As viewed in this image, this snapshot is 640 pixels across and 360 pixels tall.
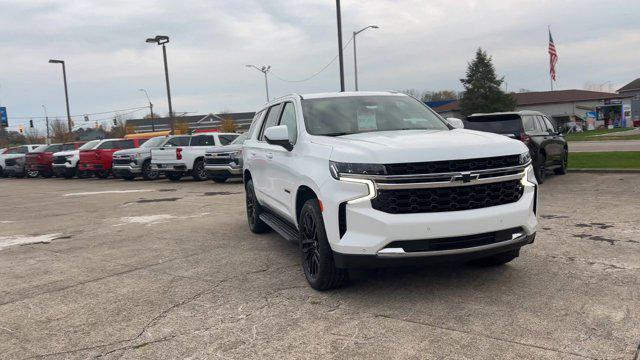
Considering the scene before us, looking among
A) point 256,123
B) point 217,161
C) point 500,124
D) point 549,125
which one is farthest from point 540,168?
point 217,161

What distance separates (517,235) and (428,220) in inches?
36.1

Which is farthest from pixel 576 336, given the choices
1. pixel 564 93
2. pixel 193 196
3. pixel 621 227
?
pixel 564 93

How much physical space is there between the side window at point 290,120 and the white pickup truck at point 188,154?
11944 millimetres

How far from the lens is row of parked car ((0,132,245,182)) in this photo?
53.4 feet

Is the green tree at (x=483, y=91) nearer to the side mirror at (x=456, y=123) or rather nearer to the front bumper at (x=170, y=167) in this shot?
the front bumper at (x=170, y=167)

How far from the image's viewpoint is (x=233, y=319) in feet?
13.7

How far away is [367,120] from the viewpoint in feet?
18.0

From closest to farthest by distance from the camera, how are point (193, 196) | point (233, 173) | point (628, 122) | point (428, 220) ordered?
point (428, 220), point (193, 196), point (233, 173), point (628, 122)

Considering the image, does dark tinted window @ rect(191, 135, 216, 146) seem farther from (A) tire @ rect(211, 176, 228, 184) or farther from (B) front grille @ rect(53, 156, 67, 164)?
(B) front grille @ rect(53, 156, 67, 164)

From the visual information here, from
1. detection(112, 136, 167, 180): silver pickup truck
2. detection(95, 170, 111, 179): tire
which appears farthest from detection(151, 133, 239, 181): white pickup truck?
detection(95, 170, 111, 179): tire

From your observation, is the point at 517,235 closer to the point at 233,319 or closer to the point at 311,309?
the point at 311,309

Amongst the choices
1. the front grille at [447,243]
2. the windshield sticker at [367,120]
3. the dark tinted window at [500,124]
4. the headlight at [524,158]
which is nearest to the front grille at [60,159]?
the dark tinted window at [500,124]

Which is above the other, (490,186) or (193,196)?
(490,186)

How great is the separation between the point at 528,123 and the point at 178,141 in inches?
485
